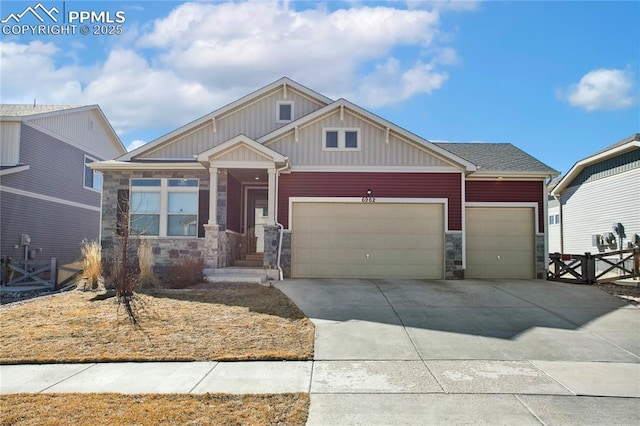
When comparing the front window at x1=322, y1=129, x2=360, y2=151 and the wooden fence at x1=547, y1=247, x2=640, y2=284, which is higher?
the front window at x1=322, y1=129, x2=360, y2=151

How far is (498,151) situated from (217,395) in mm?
15116

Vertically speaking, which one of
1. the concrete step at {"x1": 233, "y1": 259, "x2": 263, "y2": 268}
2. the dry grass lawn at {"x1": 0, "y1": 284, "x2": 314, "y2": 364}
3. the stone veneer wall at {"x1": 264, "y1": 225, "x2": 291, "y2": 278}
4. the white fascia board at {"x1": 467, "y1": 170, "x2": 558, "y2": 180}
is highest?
the white fascia board at {"x1": 467, "y1": 170, "x2": 558, "y2": 180}

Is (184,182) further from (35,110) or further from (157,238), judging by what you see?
(35,110)

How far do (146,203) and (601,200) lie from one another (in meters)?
18.0

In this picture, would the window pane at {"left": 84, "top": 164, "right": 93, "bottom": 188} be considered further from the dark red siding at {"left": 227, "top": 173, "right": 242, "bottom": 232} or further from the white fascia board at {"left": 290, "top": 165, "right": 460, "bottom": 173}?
the white fascia board at {"left": 290, "top": 165, "right": 460, "bottom": 173}

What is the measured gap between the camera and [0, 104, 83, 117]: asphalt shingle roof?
1934cm

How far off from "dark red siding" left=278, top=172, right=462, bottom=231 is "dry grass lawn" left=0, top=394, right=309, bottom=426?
9.57m

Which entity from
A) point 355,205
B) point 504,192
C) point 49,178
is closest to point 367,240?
point 355,205

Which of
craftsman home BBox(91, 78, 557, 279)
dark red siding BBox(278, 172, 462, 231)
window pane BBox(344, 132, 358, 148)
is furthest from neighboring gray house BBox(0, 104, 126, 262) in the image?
window pane BBox(344, 132, 358, 148)

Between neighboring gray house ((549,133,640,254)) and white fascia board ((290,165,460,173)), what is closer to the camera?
white fascia board ((290,165,460,173))

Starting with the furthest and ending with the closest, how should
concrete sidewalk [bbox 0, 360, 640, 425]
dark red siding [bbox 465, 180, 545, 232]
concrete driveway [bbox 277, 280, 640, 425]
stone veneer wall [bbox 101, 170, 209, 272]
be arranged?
dark red siding [bbox 465, 180, 545, 232], stone veneer wall [bbox 101, 170, 209, 272], concrete driveway [bbox 277, 280, 640, 425], concrete sidewalk [bbox 0, 360, 640, 425]

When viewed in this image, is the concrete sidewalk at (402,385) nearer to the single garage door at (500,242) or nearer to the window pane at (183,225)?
the window pane at (183,225)

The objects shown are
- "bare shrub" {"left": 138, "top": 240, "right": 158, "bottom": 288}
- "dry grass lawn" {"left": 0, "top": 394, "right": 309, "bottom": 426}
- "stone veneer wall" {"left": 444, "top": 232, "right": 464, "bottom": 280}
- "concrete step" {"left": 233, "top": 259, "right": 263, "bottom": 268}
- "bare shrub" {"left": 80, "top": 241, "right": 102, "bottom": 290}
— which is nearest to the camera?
"dry grass lawn" {"left": 0, "top": 394, "right": 309, "bottom": 426}

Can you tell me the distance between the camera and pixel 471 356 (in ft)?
23.4
